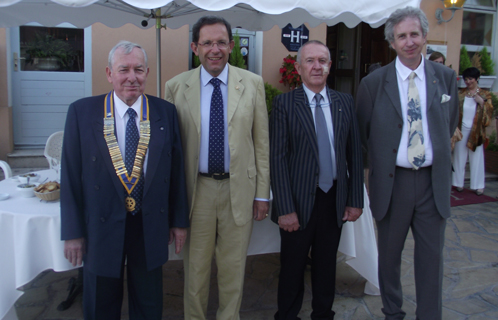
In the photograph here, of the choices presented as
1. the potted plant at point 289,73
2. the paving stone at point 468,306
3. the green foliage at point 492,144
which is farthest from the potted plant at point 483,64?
the paving stone at point 468,306

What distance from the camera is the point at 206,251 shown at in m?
2.50

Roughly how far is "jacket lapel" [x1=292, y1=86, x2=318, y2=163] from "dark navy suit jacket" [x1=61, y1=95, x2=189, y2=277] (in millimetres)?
777

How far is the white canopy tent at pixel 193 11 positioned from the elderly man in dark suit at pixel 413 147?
0.50m

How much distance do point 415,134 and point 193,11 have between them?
2623mm

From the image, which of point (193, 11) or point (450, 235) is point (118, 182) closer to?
point (193, 11)

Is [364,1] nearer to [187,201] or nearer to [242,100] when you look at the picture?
[242,100]

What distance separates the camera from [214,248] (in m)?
2.57

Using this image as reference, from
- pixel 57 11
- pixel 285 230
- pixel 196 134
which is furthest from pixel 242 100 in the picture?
pixel 57 11

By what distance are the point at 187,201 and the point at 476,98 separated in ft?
18.0

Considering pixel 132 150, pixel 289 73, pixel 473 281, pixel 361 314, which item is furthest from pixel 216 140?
pixel 289 73

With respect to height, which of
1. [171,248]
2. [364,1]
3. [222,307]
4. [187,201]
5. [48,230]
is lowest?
[222,307]

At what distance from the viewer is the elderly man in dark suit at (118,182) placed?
2.06 metres

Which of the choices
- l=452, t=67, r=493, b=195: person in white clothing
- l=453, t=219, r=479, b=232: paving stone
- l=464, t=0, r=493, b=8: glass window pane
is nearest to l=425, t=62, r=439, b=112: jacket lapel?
l=453, t=219, r=479, b=232: paving stone

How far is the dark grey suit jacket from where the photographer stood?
94.4 inches
